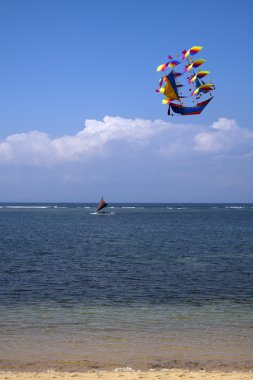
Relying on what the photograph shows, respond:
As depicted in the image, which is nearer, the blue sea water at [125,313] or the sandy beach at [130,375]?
the sandy beach at [130,375]

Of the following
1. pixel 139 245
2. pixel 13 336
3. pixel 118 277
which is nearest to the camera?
pixel 13 336

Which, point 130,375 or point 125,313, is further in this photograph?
point 125,313

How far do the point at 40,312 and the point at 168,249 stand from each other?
1264 inches

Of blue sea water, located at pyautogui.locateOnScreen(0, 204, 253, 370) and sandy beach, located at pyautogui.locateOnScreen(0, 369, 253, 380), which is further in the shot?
blue sea water, located at pyautogui.locateOnScreen(0, 204, 253, 370)

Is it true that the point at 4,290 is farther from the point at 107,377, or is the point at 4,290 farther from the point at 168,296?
the point at 107,377

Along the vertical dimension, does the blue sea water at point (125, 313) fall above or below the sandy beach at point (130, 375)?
below

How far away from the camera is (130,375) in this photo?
42.9 ft

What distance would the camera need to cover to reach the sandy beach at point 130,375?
12.8 m

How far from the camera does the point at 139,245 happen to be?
185 ft

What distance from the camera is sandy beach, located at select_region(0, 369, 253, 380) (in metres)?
12.8

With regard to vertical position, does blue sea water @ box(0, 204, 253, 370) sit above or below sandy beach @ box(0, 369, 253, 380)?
below

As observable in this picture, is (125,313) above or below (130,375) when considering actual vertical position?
below

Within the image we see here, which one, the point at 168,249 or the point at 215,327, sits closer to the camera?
the point at 215,327

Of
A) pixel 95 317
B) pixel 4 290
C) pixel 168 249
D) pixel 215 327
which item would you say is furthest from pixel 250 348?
pixel 168 249
